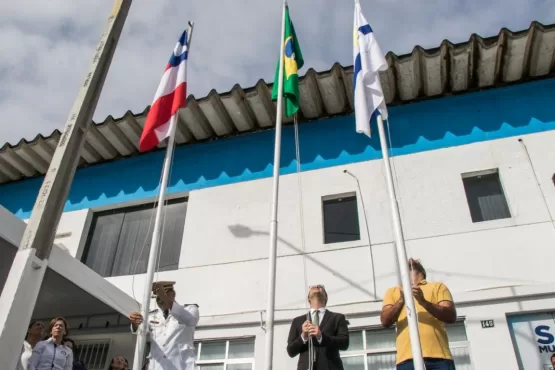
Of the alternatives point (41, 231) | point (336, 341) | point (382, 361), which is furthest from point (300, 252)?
point (41, 231)

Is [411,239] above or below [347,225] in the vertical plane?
below

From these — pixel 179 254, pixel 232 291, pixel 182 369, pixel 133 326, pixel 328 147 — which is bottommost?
pixel 182 369

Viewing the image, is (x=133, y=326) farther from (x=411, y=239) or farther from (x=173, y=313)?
(x=411, y=239)

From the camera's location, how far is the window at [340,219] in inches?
304

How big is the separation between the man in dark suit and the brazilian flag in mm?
2635

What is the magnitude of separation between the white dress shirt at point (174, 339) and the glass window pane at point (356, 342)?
2.44 metres

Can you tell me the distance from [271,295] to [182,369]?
49.0 inches

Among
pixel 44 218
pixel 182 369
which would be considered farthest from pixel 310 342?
pixel 44 218

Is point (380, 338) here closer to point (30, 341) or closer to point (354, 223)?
point (354, 223)

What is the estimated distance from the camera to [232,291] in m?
7.67

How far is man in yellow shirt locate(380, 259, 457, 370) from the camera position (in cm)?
432

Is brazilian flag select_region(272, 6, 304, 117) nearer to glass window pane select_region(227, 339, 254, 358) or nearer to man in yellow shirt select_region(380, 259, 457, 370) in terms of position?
man in yellow shirt select_region(380, 259, 457, 370)

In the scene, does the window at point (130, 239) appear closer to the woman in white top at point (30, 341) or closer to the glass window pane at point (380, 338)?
the woman in white top at point (30, 341)

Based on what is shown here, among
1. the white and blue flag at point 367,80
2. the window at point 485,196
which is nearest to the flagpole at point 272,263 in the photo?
the white and blue flag at point 367,80
